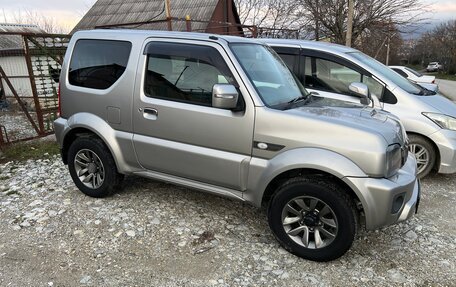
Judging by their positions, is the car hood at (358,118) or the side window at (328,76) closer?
the car hood at (358,118)

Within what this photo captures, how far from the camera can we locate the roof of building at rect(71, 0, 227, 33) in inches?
747

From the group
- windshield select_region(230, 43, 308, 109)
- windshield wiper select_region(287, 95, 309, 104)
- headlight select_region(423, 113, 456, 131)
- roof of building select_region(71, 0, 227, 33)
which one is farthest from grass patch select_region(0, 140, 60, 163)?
roof of building select_region(71, 0, 227, 33)

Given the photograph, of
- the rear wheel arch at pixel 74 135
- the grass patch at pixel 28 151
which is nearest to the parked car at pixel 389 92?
the rear wheel arch at pixel 74 135

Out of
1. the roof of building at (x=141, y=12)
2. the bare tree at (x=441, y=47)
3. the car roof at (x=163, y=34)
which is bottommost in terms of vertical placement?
the bare tree at (x=441, y=47)

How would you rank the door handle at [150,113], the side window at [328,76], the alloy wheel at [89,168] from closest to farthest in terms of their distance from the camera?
the door handle at [150,113]
the alloy wheel at [89,168]
the side window at [328,76]

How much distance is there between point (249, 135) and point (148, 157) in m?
1.20

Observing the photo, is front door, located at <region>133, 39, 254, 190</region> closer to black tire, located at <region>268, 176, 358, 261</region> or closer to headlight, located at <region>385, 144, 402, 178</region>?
black tire, located at <region>268, 176, 358, 261</region>

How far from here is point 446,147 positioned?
4977 mm

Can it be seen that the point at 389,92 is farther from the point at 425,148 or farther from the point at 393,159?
the point at 393,159

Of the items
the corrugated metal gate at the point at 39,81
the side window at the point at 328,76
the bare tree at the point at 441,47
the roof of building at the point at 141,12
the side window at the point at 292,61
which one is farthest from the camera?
the bare tree at the point at 441,47

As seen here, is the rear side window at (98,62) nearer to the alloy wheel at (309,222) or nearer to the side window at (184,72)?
the side window at (184,72)

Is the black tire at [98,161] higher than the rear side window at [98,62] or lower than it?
lower

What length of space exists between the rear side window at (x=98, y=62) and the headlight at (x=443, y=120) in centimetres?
398

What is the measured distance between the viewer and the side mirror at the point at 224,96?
10.5 feet
